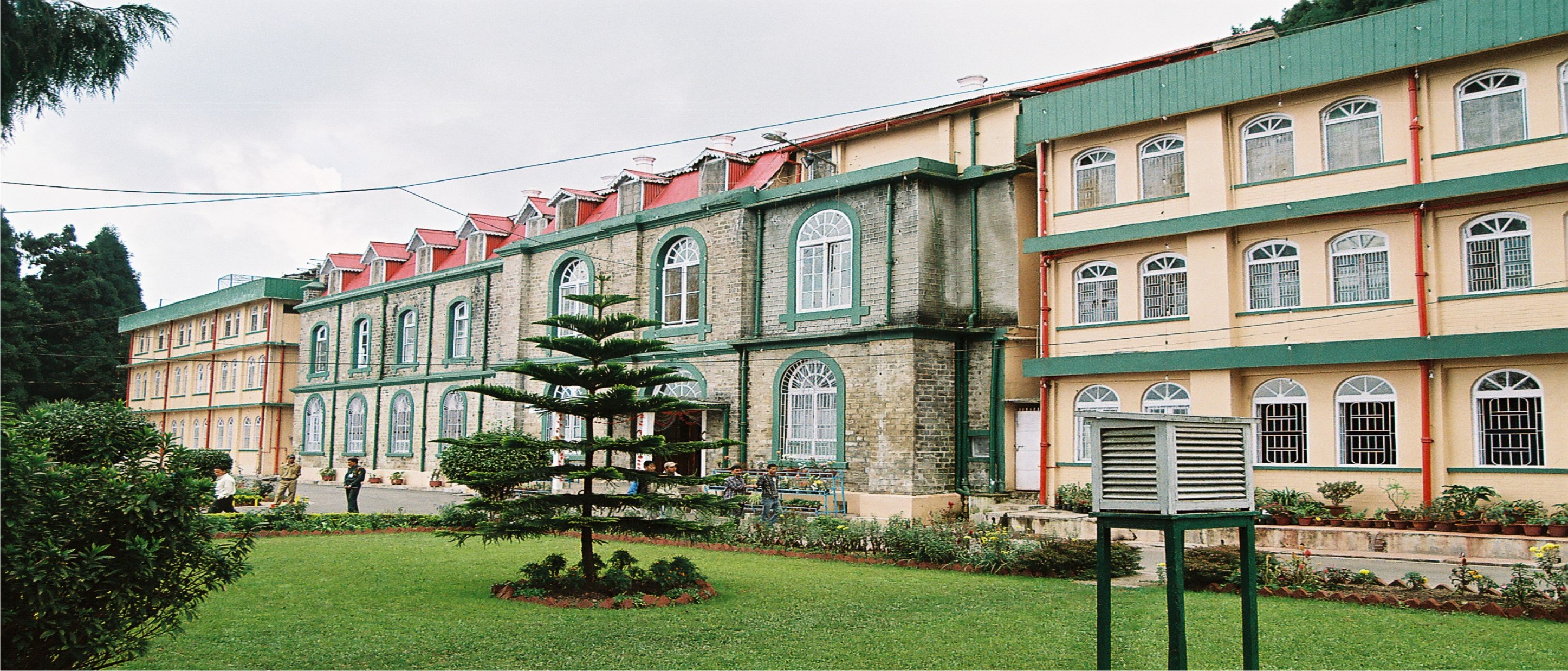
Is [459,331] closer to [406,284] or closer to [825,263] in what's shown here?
[406,284]

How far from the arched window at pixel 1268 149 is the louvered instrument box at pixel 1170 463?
532 inches

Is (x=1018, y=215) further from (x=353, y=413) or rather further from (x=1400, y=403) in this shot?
(x=353, y=413)

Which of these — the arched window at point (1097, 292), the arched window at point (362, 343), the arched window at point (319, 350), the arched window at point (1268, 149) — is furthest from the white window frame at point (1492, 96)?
the arched window at point (319, 350)

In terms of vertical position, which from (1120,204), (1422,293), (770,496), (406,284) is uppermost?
(406,284)

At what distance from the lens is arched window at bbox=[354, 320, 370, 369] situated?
40.3 meters

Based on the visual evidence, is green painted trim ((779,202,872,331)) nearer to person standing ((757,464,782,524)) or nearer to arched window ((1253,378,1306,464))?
person standing ((757,464,782,524))

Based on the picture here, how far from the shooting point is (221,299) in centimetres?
4891

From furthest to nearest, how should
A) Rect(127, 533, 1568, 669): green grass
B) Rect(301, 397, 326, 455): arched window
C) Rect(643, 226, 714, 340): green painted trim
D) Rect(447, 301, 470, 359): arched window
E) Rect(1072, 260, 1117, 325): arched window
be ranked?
Rect(301, 397, 326, 455): arched window → Rect(447, 301, 470, 359): arched window → Rect(643, 226, 714, 340): green painted trim → Rect(1072, 260, 1117, 325): arched window → Rect(127, 533, 1568, 669): green grass

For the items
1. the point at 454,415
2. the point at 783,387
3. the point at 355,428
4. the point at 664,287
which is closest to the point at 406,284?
the point at 454,415

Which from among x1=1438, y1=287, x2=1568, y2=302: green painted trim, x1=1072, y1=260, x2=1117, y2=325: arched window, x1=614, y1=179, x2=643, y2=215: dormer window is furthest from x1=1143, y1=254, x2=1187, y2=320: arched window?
x1=614, y1=179, x2=643, y2=215: dormer window

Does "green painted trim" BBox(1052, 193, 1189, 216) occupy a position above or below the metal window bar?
above

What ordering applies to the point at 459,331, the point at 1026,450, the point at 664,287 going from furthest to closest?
the point at 459,331 → the point at 664,287 → the point at 1026,450

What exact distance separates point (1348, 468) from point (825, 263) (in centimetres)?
1090

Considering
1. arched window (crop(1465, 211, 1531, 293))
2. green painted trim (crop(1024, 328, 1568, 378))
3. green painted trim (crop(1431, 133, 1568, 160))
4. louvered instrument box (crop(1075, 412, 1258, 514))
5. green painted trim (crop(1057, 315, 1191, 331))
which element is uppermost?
green painted trim (crop(1431, 133, 1568, 160))
